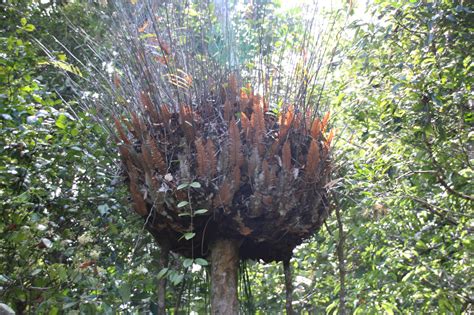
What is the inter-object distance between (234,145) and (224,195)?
0.18 meters

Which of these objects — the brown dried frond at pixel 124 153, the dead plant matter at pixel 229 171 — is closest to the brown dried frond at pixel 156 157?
the dead plant matter at pixel 229 171

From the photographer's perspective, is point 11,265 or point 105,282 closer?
point 11,265

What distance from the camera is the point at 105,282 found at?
2592 millimetres

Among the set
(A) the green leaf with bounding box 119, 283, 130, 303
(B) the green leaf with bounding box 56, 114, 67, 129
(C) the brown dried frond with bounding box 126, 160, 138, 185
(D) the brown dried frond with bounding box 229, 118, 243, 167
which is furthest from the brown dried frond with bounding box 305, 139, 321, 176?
(B) the green leaf with bounding box 56, 114, 67, 129

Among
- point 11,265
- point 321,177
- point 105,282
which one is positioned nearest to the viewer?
point 321,177

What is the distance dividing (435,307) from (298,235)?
5.83ft

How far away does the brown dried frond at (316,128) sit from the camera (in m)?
2.10

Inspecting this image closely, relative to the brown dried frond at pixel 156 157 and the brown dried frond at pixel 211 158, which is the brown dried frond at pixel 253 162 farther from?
the brown dried frond at pixel 156 157

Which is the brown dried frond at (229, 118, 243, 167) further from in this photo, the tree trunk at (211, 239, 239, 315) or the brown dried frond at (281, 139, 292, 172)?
the tree trunk at (211, 239, 239, 315)

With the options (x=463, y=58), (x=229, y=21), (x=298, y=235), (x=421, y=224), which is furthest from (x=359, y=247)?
(x=229, y=21)

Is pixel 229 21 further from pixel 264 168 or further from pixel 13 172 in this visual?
pixel 13 172

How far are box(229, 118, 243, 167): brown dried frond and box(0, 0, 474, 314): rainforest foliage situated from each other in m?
0.43

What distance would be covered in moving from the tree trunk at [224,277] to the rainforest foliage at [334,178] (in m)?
0.12

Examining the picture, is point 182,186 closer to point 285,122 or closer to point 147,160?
point 147,160
